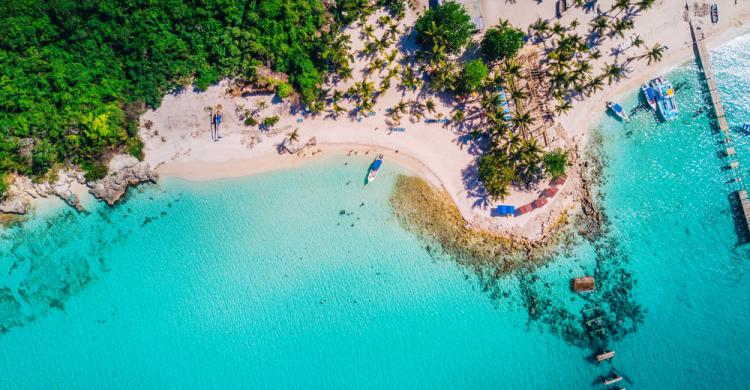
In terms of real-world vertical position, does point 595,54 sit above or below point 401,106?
above

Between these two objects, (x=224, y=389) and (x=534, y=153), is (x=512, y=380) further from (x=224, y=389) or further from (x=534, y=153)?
(x=224, y=389)

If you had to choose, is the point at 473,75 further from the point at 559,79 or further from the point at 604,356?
the point at 604,356

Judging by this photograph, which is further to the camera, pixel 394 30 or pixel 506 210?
pixel 506 210

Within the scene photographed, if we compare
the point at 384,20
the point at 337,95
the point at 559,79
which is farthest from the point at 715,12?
the point at 337,95

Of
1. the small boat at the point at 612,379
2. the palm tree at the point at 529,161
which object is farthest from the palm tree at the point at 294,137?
the small boat at the point at 612,379

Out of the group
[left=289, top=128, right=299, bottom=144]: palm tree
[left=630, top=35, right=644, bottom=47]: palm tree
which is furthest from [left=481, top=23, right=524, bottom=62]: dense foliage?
[left=289, top=128, right=299, bottom=144]: palm tree

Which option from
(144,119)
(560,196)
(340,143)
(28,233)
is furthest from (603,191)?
(28,233)
